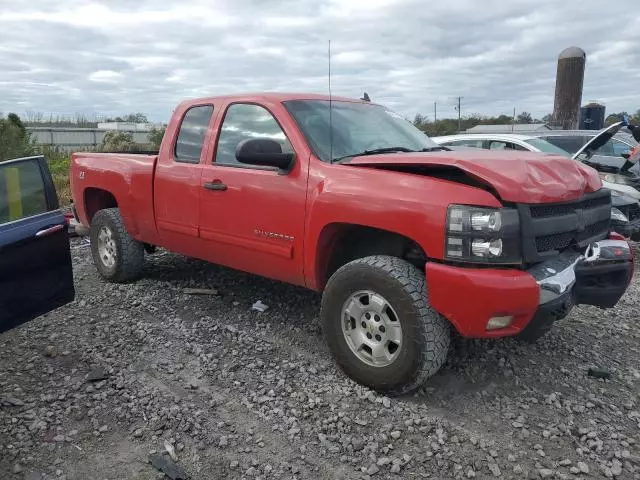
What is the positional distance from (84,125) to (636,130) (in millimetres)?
34387

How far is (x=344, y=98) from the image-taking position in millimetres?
4793

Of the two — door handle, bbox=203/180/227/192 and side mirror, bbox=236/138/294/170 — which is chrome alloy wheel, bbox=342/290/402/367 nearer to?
side mirror, bbox=236/138/294/170

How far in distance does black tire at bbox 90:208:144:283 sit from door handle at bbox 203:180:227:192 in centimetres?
158

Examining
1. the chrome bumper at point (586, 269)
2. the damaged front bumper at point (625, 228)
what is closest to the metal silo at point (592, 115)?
the damaged front bumper at point (625, 228)

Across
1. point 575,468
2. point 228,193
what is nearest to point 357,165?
point 228,193

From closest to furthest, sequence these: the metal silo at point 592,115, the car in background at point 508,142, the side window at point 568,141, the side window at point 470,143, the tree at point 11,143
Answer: the car in background at point 508,142 → the side window at point 470,143 → the side window at point 568,141 → the tree at point 11,143 → the metal silo at point 592,115

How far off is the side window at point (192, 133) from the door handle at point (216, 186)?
0.37m

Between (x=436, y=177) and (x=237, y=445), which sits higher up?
(x=436, y=177)

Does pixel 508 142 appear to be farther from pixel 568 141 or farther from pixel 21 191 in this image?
pixel 21 191

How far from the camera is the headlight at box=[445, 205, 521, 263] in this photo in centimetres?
297

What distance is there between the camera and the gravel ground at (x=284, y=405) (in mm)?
2826

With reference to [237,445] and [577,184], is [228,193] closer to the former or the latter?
[237,445]

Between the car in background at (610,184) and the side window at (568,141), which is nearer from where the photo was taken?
the car in background at (610,184)

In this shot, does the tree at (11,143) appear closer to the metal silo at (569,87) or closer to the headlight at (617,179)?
the headlight at (617,179)
